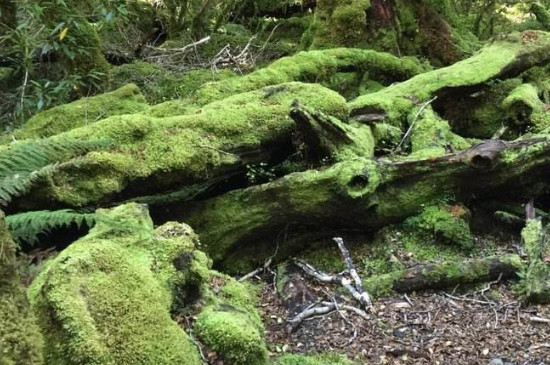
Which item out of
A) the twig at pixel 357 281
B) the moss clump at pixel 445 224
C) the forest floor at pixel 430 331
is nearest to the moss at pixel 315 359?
the forest floor at pixel 430 331

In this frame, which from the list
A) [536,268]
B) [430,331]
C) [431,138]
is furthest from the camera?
[431,138]

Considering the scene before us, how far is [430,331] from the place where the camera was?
497 cm

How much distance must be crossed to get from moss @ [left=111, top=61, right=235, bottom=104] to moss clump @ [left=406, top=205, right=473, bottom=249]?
4.12 meters

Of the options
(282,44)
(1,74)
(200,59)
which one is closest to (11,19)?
(1,74)

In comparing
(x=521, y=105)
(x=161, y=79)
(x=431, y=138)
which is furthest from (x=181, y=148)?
(x=521, y=105)

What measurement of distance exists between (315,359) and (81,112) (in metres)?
→ 3.91

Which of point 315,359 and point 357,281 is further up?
point 315,359

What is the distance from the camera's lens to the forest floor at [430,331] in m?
4.63

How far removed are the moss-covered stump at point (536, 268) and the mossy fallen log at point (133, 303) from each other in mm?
2770

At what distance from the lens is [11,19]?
7512mm

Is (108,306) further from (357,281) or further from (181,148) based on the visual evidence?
(357,281)

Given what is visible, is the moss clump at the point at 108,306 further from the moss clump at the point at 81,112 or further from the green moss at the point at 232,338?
the moss clump at the point at 81,112

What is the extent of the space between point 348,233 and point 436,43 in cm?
550

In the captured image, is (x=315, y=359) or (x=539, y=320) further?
(x=539, y=320)
